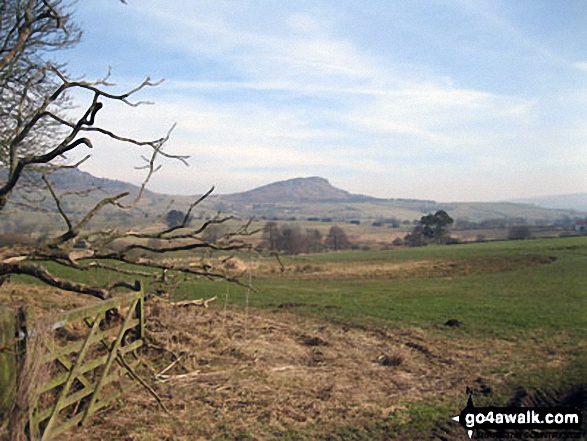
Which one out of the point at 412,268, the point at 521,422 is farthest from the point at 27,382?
the point at 412,268

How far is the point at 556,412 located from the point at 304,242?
175 feet

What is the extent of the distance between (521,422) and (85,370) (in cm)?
610

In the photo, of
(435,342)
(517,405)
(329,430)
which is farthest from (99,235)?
(435,342)

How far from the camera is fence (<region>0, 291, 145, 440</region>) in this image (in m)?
5.02

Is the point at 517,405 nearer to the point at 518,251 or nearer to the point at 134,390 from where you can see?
the point at 134,390

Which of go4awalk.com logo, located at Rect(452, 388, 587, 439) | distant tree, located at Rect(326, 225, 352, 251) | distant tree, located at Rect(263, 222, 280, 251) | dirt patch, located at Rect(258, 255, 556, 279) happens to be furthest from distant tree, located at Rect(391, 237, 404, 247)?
go4awalk.com logo, located at Rect(452, 388, 587, 439)

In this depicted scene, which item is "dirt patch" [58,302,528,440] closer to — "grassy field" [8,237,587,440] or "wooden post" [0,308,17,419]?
"grassy field" [8,237,587,440]

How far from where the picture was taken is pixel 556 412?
7.21 m

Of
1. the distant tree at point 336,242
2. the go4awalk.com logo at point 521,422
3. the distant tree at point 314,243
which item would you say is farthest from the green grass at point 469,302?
the distant tree at point 336,242

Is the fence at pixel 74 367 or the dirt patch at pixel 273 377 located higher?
the fence at pixel 74 367

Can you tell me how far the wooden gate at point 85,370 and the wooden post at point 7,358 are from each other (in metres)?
0.14

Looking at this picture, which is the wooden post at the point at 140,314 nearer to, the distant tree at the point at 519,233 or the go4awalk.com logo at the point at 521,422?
the go4awalk.com logo at the point at 521,422

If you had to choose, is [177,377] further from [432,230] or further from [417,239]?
[417,239]

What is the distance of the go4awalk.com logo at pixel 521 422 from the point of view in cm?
659
